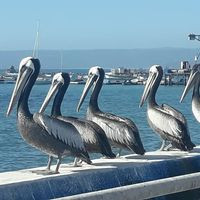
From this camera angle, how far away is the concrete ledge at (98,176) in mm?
9320

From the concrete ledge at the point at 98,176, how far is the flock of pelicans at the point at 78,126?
0.25 meters

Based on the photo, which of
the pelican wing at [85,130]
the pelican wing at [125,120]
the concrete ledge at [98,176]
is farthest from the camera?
the pelican wing at [125,120]

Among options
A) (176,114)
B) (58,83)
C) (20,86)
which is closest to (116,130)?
(58,83)

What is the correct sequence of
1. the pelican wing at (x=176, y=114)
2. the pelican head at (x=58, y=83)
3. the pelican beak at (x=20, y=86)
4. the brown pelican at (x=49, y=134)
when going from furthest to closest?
the pelican wing at (x=176, y=114) < the pelican head at (x=58, y=83) < the pelican beak at (x=20, y=86) < the brown pelican at (x=49, y=134)

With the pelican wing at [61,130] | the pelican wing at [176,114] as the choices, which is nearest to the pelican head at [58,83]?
the pelican wing at [61,130]

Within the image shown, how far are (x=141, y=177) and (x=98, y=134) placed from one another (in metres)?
0.88

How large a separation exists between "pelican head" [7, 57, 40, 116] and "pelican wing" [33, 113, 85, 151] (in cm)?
55

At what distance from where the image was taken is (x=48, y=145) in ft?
33.8

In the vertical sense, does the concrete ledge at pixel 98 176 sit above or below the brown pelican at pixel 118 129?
below

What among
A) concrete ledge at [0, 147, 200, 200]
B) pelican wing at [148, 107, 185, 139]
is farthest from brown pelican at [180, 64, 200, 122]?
concrete ledge at [0, 147, 200, 200]

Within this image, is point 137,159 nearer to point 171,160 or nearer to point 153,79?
point 171,160

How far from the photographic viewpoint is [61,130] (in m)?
10.3

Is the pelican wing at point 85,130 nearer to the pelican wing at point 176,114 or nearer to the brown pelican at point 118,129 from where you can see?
the brown pelican at point 118,129

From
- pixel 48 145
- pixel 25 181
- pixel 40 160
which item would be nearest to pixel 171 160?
pixel 48 145
